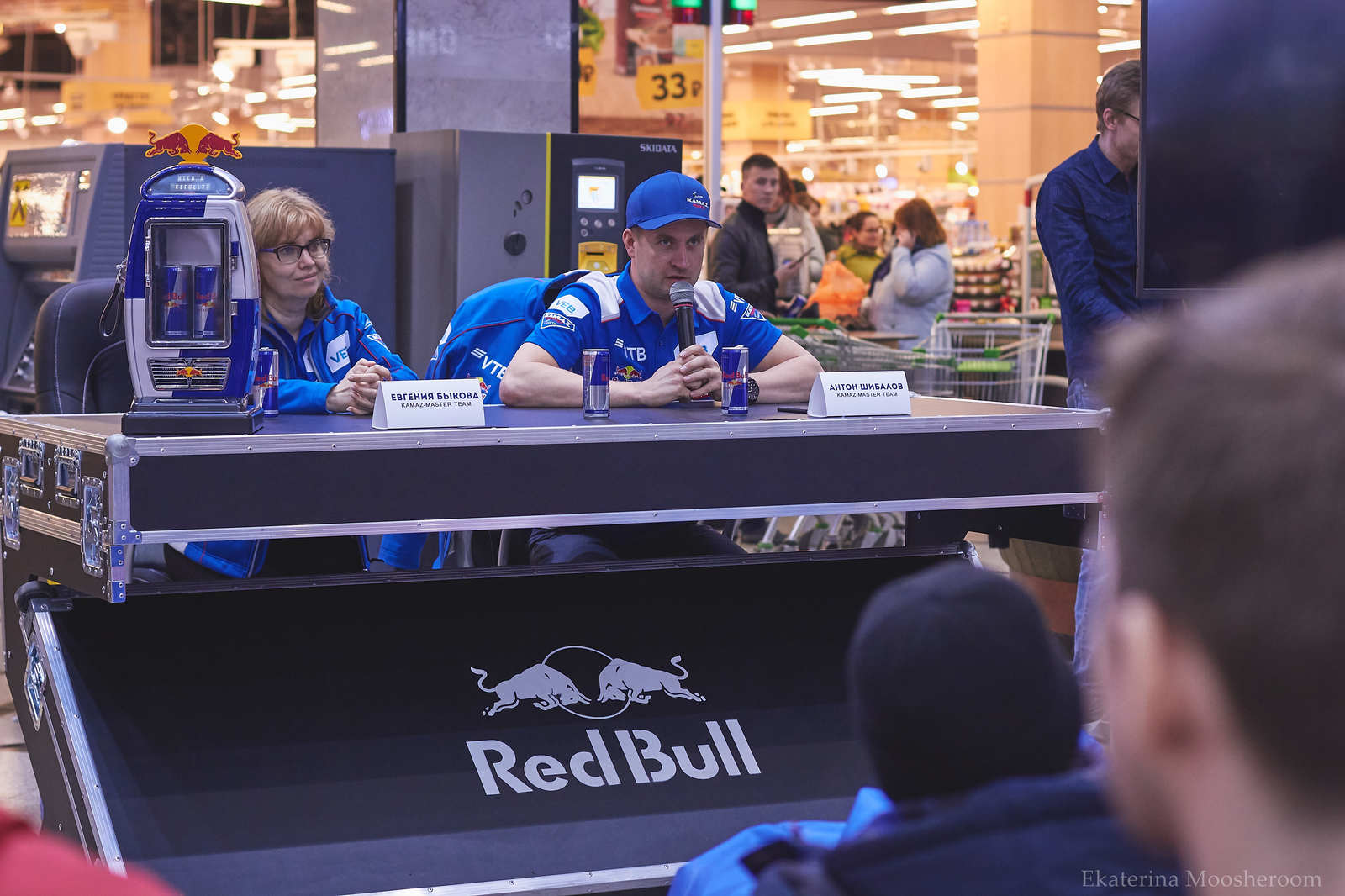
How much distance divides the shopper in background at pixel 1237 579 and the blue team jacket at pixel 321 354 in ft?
9.39

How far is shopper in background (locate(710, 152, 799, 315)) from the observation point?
7.36 m

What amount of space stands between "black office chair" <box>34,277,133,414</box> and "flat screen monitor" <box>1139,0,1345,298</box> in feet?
8.87

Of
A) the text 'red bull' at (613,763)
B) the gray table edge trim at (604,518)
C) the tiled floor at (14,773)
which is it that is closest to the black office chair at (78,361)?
the tiled floor at (14,773)

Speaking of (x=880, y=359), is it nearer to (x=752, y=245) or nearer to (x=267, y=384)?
(x=752, y=245)

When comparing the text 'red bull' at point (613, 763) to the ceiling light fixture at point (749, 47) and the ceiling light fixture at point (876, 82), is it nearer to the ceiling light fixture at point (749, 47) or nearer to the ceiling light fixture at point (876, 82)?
the ceiling light fixture at point (749, 47)

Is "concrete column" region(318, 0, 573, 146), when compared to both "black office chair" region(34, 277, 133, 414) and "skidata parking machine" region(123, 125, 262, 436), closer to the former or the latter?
"black office chair" region(34, 277, 133, 414)

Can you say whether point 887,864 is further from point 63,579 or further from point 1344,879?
point 63,579

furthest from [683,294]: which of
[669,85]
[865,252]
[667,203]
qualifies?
[669,85]

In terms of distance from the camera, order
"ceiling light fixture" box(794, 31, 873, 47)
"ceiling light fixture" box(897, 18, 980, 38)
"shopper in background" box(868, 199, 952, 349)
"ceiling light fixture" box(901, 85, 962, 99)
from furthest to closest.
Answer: "ceiling light fixture" box(901, 85, 962, 99), "ceiling light fixture" box(794, 31, 873, 47), "ceiling light fixture" box(897, 18, 980, 38), "shopper in background" box(868, 199, 952, 349)

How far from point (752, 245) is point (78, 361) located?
164 inches

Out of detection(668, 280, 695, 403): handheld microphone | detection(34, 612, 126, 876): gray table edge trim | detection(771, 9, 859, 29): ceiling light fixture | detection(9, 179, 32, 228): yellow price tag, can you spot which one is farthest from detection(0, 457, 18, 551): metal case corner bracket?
detection(771, 9, 859, 29): ceiling light fixture

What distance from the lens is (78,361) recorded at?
3.78 meters

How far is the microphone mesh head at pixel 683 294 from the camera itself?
3498 mm

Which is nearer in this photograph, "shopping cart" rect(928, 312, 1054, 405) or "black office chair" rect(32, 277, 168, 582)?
"black office chair" rect(32, 277, 168, 582)
